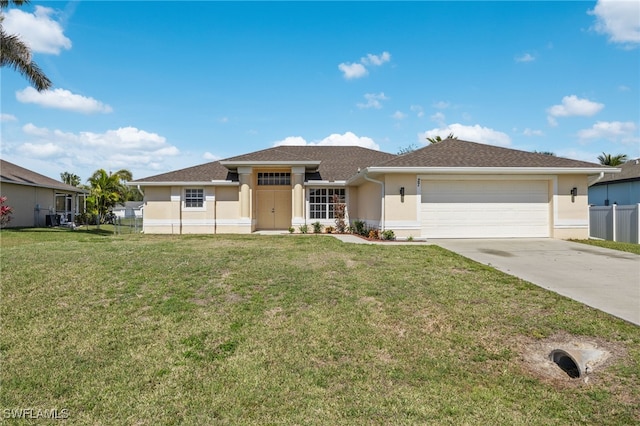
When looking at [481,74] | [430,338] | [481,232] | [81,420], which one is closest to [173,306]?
[81,420]

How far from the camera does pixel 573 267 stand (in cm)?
778

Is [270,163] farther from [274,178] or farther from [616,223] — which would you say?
[616,223]

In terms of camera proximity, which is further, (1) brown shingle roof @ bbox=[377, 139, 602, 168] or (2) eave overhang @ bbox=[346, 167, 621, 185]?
(1) brown shingle roof @ bbox=[377, 139, 602, 168]

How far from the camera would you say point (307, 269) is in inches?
285

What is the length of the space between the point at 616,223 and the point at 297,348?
15.5 metres

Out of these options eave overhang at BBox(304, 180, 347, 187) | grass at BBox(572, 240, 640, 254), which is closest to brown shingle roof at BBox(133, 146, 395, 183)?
eave overhang at BBox(304, 180, 347, 187)

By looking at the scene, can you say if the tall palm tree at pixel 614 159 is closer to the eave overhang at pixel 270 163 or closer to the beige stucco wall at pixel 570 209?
the beige stucco wall at pixel 570 209

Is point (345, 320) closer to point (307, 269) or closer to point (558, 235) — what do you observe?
point (307, 269)

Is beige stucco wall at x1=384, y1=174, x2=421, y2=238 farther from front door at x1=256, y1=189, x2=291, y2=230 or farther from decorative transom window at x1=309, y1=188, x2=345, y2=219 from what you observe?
front door at x1=256, y1=189, x2=291, y2=230

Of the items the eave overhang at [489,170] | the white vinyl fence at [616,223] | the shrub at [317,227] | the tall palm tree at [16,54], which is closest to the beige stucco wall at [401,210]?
the eave overhang at [489,170]

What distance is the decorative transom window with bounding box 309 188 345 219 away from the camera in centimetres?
1794

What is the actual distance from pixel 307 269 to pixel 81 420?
4755mm

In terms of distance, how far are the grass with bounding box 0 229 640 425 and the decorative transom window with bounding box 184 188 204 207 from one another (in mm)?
11081

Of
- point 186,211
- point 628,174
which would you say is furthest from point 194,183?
point 628,174
